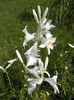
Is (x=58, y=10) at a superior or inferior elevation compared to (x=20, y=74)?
superior

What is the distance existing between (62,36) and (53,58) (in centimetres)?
94

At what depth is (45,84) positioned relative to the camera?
205 centimetres

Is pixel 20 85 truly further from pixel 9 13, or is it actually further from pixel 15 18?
pixel 9 13

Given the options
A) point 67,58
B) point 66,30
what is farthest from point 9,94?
point 66,30

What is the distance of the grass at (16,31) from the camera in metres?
2.18

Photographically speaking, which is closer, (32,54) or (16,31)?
(32,54)

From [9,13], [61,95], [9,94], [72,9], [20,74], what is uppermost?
[9,13]

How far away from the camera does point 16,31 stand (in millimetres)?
3525

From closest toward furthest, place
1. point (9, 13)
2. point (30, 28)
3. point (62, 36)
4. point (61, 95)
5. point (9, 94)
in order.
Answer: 1. point (61, 95)
2. point (9, 94)
3. point (30, 28)
4. point (62, 36)
5. point (9, 13)

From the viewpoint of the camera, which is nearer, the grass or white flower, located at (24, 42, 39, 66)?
white flower, located at (24, 42, 39, 66)

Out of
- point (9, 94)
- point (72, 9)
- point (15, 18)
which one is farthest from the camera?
point (15, 18)

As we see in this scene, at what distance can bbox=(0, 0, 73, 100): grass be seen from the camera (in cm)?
218

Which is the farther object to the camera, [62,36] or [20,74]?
[62,36]

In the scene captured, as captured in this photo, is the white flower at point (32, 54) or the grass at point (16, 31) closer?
the white flower at point (32, 54)
